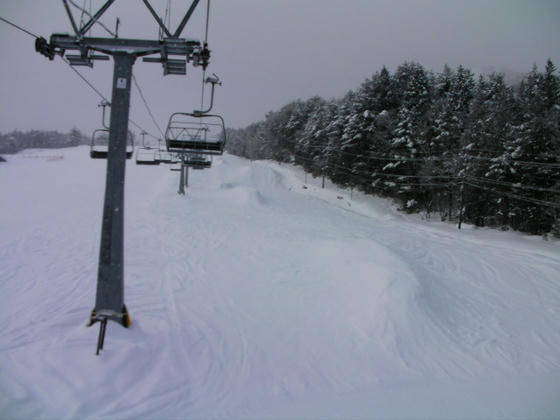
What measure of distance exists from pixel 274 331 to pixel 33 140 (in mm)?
159509

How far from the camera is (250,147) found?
8869cm

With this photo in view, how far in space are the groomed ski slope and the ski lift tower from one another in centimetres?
85

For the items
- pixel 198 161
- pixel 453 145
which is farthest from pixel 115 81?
pixel 453 145

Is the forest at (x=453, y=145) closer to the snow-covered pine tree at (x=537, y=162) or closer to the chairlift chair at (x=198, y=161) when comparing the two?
the snow-covered pine tree at (x=537, y=162)

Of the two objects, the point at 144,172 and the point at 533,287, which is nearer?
the point at 533,287

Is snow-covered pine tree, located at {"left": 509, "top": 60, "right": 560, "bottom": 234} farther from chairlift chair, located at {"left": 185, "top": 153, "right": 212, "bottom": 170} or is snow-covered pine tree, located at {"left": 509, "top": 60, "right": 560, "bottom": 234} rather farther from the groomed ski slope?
chairlift chair, located at {"left": 185, "top": 153, "right": 212, "bottom": 170}

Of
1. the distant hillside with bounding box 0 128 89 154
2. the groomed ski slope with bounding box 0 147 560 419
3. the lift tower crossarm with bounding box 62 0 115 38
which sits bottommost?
the groomed ski slope with bounding box 0 147 560 419

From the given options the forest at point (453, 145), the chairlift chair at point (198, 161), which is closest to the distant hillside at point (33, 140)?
the forest at point (453, 145)

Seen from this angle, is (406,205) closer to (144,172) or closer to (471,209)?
(471,209)

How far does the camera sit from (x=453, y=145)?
95.8ft

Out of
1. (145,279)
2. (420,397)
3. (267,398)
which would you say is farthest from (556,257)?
(145,279)

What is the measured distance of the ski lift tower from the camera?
4.60 metres

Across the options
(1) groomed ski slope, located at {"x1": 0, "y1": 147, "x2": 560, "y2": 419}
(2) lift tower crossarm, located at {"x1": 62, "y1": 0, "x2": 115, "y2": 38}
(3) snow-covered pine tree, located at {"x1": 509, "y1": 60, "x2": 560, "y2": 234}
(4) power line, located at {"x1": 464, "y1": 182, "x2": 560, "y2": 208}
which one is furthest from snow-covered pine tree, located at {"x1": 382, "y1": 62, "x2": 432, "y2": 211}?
(2) lift tower crossarm, located at {"x1": 62, "y1": 0, "x2": 115, "y2": 38}

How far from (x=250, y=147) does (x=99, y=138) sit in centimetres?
7977
